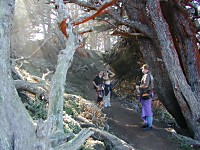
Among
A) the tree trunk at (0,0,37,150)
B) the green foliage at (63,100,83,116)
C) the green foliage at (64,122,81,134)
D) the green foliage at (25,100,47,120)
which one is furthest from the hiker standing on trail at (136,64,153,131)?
the tree trunk at (0,0,37,150)

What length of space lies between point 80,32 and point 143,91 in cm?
374

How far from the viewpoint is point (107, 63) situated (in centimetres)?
1512

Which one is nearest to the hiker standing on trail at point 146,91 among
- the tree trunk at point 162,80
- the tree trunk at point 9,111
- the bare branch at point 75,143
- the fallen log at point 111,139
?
the tree trunk at point 162,80

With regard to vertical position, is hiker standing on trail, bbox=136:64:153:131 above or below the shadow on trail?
above

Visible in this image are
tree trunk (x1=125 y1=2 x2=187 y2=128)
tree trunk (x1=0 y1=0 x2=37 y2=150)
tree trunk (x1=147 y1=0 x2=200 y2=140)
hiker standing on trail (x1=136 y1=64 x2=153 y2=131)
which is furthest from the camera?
tree trunk (x1=125 y1=2 x2=187 y2=128)

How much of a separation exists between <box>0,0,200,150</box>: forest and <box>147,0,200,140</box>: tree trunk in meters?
0.03

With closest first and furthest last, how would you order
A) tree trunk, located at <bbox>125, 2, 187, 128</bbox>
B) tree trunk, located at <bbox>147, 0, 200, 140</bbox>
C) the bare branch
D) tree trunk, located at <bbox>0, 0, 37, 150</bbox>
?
1. tree trunk, located at <bbox>0, 0, 37, 150</bbox>
2. the bare branch
3. tree trunk, located at <bbox>147, 0, 200, 140</bbox>
4. tree trunk, located at <bbox>125, 2, 187, 128</bbox>

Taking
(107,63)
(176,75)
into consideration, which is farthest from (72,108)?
(107,63)

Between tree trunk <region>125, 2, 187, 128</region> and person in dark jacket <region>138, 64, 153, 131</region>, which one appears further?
tree trunk <region>125, 2, 187, 128</region>

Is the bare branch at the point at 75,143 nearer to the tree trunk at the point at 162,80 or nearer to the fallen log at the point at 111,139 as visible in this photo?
the fallen log at the point at 111,139

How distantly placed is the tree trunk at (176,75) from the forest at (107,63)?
32 millimetres

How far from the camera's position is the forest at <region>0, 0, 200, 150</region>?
3064 millimetres

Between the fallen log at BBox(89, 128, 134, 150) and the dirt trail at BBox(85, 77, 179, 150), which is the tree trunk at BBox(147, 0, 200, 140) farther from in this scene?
the fallen log at BBox(89, 128, 134, 150)

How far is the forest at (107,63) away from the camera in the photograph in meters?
3.06
